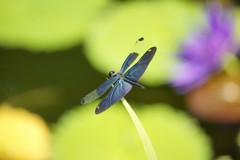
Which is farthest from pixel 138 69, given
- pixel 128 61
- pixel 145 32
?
pixel 145 32

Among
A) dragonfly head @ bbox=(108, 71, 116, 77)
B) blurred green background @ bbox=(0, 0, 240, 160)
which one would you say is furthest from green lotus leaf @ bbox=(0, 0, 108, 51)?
dragonfly head @ bbox=(108, 71, 116, 77)

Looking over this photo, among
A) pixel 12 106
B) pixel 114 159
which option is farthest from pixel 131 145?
pixel 12 106

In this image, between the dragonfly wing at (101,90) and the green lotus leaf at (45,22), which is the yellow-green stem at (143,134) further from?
the green lotus leaf at (45,22)

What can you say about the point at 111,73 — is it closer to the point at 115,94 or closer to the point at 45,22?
the point at 115,94

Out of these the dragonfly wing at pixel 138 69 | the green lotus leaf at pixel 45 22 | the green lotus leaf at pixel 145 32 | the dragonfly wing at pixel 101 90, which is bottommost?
the dragonfly wing at pixel 101 90

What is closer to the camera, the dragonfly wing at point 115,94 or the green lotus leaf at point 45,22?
the dragonfly wing at point 115,94

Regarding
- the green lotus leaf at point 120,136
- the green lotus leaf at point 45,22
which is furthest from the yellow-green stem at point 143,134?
the green lotus leaf at point 45,22

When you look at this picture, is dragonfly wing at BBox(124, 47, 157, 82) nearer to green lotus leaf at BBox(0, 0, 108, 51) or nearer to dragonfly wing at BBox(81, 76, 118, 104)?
dragonfly wing at BBox(81, 76, 118, 104)

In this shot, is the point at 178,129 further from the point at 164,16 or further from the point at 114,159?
the point at 164,16
